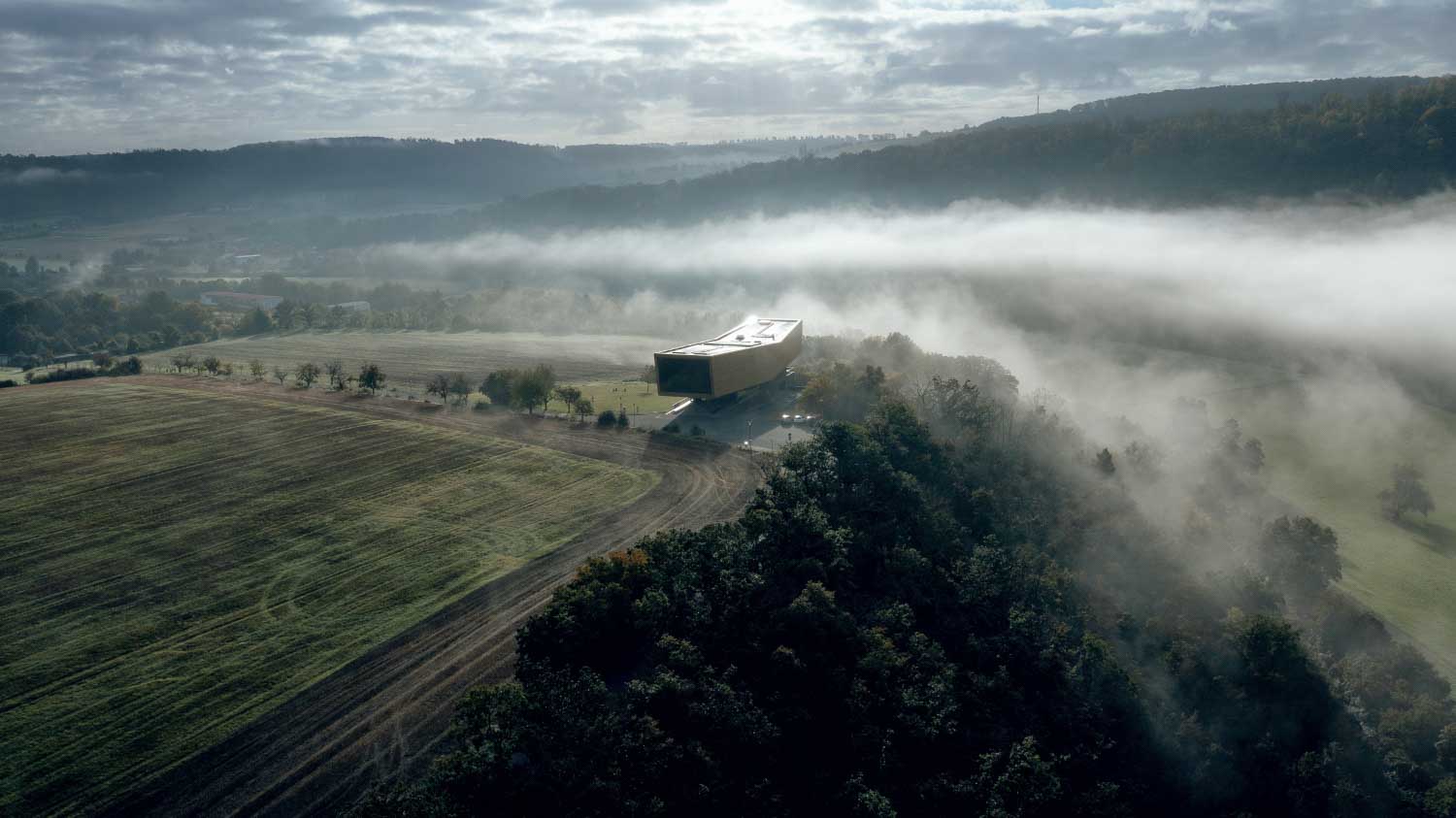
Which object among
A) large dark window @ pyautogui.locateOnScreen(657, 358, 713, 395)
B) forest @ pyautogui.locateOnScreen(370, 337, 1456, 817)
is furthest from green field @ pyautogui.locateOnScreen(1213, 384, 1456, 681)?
large dark window @ pyautogui.locateOnScreen(657, 358, 713, 395)

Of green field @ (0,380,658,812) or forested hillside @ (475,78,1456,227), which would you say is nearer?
green field @ (0,380,658,812)

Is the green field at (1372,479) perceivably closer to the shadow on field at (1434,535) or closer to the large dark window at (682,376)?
the shadow on field at (1434,535)

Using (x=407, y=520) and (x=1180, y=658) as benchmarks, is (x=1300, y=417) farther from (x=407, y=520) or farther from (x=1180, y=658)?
(x=407, y=520)

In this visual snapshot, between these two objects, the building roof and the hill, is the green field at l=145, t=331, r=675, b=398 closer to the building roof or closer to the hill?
the building roof

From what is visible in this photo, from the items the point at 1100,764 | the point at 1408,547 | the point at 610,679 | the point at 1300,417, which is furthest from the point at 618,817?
the point at 1300,417

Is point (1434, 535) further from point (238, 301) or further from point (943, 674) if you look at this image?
point (238, 301)

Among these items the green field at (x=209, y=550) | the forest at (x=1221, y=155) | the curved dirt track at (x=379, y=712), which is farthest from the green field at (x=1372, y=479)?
the forest at (x=1221, y=155)

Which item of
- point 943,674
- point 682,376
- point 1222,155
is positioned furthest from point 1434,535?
point 1222,155
